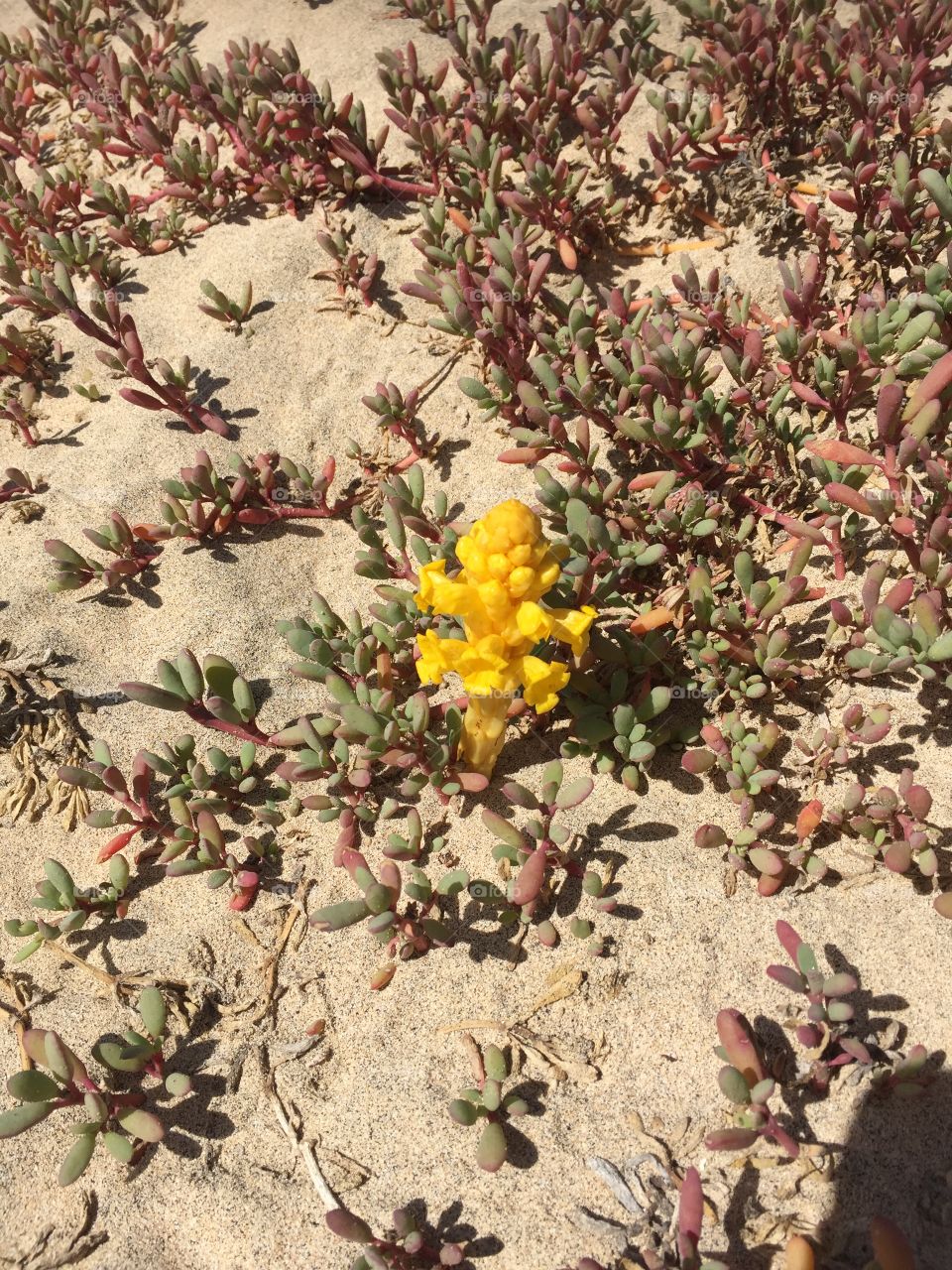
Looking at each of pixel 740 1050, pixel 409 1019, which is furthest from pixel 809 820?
pixel 409 1019

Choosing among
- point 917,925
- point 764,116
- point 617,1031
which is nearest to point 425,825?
point 617,1031

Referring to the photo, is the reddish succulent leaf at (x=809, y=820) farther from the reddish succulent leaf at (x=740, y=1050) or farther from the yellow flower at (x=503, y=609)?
the yellow flower at (x=503, y=609)

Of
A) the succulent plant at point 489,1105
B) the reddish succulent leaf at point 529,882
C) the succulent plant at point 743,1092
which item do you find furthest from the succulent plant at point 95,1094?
the succulent plant at point 743,1092

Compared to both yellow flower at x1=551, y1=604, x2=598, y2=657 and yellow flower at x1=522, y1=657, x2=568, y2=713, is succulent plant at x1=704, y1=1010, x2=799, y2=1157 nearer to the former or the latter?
yellow flower at x1=522, y1=657, x2=568, y2=713

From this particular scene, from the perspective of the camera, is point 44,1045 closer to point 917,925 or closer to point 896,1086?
point 896,1086

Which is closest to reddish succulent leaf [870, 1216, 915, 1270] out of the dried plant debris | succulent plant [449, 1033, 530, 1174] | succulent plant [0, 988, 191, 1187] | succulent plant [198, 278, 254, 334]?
succulent plant [449, 1033, 530, 1174]

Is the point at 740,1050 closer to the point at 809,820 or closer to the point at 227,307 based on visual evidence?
the point at 809,820
